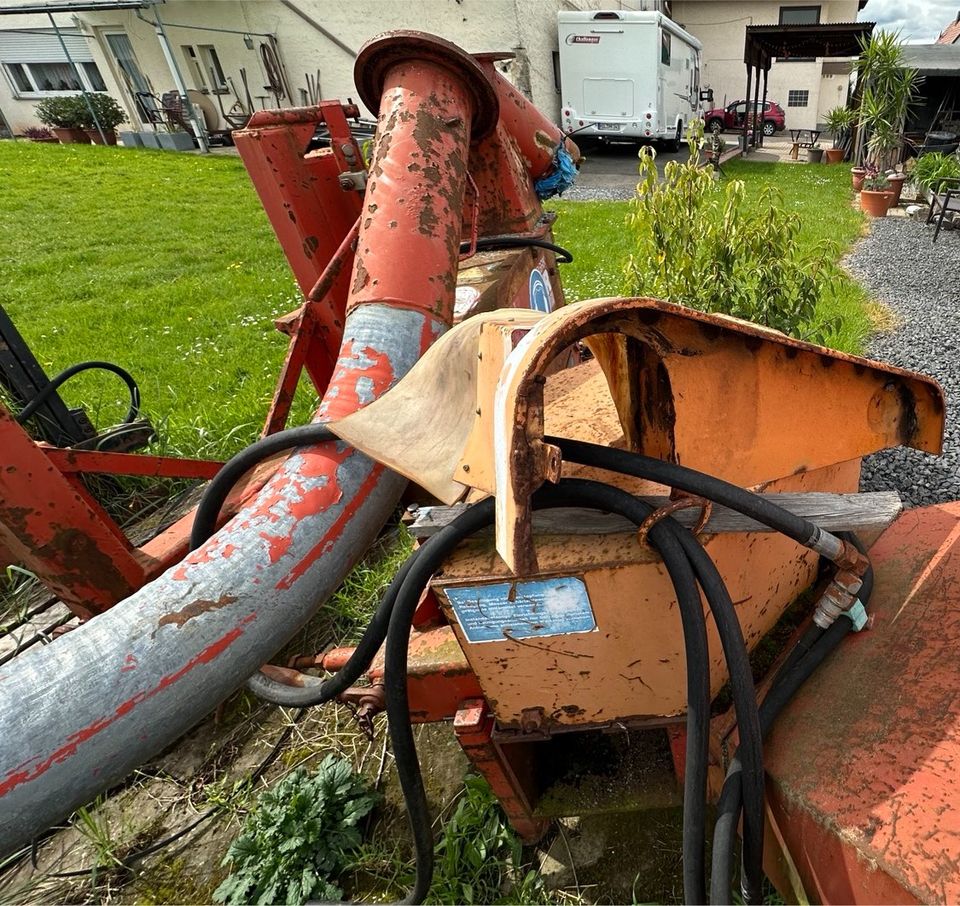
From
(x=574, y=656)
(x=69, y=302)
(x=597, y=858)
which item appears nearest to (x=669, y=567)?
(x=574, y=656)

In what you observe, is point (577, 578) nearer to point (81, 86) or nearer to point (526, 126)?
point (526, 126)

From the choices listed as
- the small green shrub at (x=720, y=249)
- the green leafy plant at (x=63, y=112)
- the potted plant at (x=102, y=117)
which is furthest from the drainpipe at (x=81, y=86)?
the small green shrub at (x=720, y=249)

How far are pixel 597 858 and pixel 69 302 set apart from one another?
25.0ft

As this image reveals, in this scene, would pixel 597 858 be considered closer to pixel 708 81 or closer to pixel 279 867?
pixel 279 867

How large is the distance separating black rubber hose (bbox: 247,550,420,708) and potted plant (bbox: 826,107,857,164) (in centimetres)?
1497

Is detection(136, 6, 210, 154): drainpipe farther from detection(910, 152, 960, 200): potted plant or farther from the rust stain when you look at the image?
the rust stain

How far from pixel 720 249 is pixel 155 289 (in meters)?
6.53

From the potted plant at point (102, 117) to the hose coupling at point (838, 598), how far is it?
71.1 feet

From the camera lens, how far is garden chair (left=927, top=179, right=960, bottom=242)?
24.0 ft

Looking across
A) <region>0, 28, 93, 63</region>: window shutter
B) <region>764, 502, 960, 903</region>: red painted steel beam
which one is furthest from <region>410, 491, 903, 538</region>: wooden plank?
<region>0, 28, 93, 63</region>: window shutter

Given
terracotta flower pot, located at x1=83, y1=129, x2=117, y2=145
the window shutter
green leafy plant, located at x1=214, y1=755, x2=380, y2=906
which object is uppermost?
the window shutter

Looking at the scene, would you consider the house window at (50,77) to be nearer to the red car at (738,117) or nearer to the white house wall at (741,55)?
the red car at (738,117)

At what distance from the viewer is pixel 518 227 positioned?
2600 mm

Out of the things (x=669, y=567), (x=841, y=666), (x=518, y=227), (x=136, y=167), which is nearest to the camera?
(x=669, y=567)
